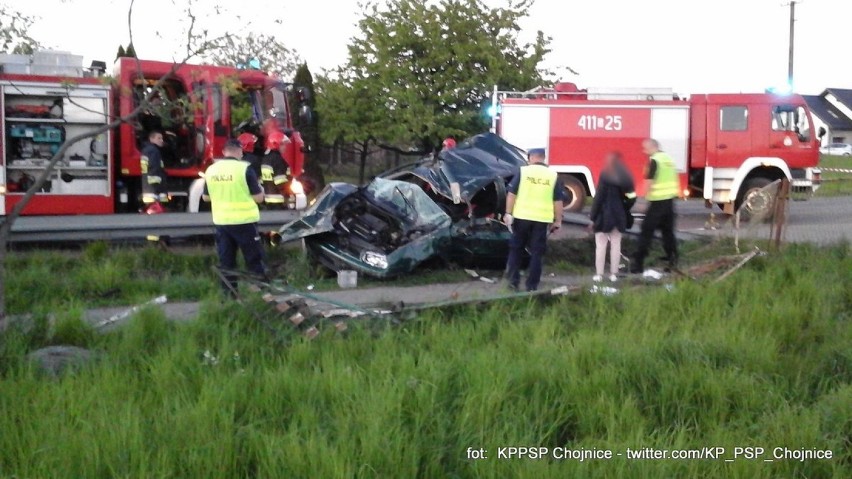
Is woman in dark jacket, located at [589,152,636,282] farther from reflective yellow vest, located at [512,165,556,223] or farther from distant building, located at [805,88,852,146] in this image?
distant building, located at [805,88,852,146]

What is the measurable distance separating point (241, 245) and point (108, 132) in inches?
222

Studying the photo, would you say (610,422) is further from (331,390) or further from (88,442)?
(88,442)

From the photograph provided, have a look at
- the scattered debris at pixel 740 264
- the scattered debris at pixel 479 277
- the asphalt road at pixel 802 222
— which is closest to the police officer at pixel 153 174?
the scattered debris at pixel 479 277

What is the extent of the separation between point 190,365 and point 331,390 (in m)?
1.21

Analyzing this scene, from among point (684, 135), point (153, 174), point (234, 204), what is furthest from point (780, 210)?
point (684, 135)

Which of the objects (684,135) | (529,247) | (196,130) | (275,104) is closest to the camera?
(529,247)

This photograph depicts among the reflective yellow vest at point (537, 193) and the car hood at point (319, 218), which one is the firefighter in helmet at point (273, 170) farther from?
the reflective yellow vest at point (537, 193)

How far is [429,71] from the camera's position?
2884cm

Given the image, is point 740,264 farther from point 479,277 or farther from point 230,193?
point 230,193

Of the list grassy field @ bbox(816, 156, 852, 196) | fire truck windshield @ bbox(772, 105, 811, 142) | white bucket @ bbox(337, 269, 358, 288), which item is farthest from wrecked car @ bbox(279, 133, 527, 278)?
grassy field @ bbox(816, 156, 852, 196)

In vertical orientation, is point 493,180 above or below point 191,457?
above

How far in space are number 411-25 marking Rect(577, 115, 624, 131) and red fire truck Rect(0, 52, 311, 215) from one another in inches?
324

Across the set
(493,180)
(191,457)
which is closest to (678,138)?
(493,180)

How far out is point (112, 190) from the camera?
14641mm
